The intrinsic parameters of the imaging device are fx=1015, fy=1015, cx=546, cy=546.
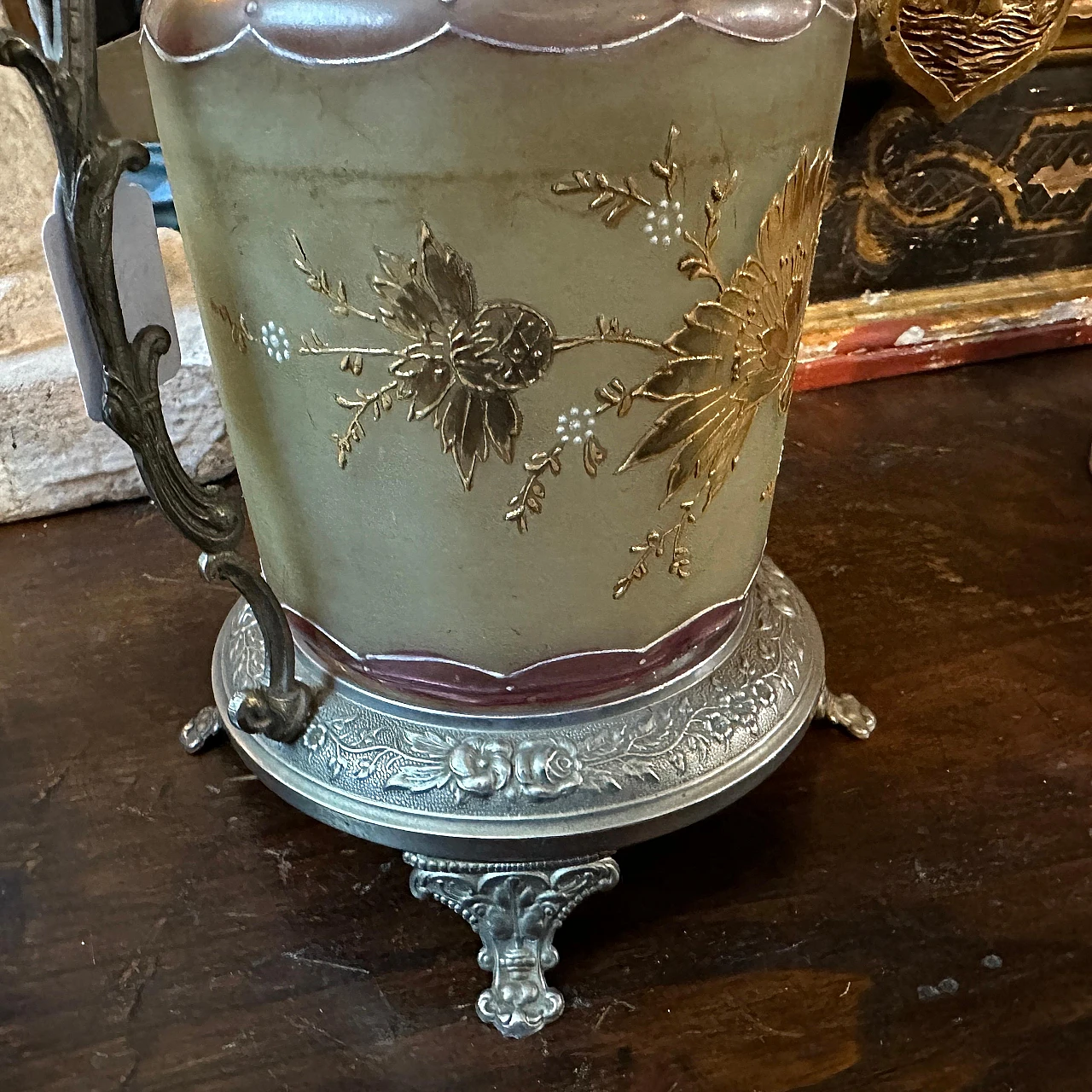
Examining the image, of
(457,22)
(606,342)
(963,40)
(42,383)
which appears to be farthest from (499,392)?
(963,40)

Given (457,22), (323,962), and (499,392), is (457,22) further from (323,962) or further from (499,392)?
(323,962)

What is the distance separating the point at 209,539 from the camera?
Result: 0.58 m

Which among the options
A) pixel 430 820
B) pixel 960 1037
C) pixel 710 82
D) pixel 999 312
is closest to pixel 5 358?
pixel 430 820

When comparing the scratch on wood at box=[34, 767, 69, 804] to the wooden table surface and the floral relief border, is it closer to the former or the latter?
the wooden table surface

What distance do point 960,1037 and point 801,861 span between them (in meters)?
0.15

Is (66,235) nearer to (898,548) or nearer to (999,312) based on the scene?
(898,548)

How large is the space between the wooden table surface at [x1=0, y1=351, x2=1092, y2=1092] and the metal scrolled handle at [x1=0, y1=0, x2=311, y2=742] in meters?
0.18

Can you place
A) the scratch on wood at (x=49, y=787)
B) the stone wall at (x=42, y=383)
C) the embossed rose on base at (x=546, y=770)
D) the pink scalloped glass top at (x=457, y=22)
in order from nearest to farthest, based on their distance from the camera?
the pink scalloped glass top at (x=457, y=22), the embossed rose on base at (x=546, y=770), the scratch on wood at (x=49, y=787), the stone wall at (x=42, y=383)

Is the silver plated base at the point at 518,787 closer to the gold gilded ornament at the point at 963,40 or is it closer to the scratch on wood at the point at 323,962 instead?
the scratch on wood at the point at 323,962

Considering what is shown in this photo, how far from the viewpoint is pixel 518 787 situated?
0.62 meters

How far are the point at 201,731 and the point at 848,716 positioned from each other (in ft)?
1.74

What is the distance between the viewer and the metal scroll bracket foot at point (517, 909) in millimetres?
623

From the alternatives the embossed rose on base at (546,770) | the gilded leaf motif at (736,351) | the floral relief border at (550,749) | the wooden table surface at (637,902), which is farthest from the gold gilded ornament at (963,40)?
the embossed rose on base at (546,770)

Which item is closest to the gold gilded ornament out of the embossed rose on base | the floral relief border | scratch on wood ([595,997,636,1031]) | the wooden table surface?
the wooden table surface
